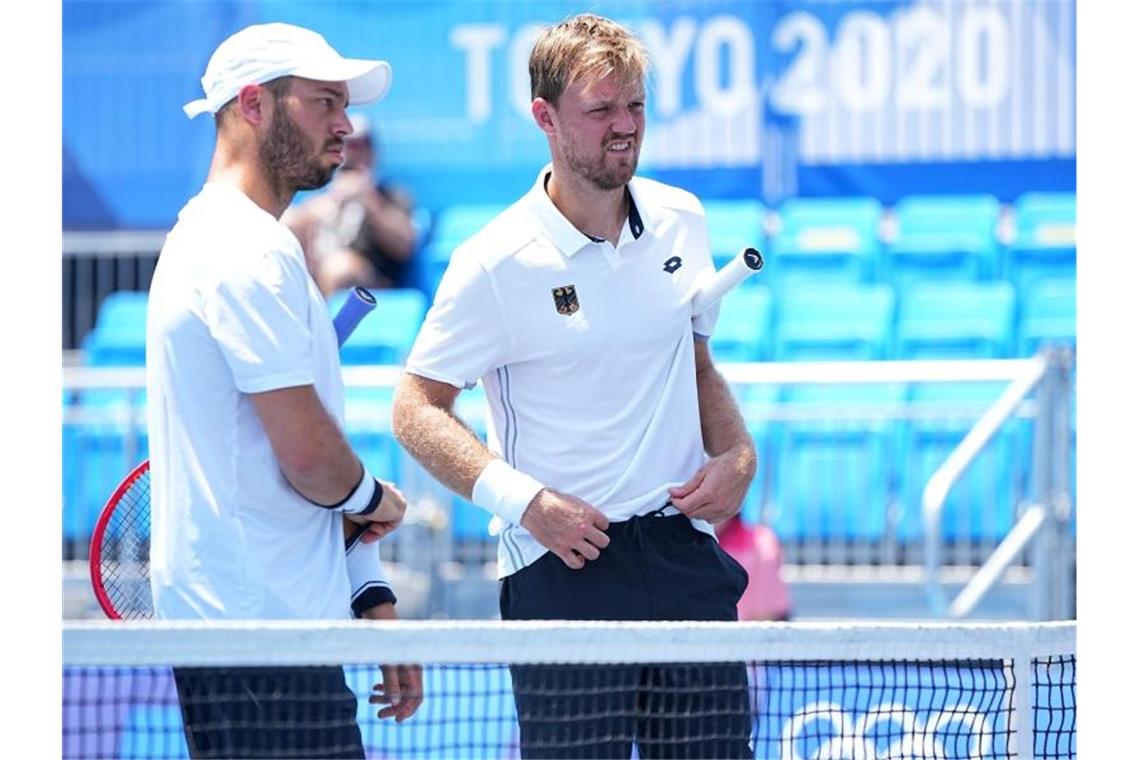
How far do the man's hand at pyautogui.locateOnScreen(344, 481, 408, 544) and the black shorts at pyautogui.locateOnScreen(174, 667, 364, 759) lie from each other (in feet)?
1.27

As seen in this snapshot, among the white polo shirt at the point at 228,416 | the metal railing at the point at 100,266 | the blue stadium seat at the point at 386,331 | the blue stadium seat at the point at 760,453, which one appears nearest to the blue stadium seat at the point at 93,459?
the blue stadium seat at the point at 386,331

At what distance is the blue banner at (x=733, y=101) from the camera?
10305mm

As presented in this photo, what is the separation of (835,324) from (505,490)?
17.4ft

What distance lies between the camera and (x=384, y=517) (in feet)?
12.3

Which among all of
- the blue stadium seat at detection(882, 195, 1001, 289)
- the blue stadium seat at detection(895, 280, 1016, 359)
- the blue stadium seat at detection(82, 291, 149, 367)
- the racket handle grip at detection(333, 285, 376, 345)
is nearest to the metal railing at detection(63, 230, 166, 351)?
the blue stadium seat at detection(82, 291, 149, 367)

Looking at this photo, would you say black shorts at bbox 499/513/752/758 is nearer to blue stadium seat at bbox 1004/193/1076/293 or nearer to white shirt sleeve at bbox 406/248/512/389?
white shirt sleeve at bbox 406/248/512/389

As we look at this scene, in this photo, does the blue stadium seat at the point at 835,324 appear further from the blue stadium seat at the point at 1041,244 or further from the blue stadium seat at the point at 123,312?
the blue stadium seat at the point at 123,312

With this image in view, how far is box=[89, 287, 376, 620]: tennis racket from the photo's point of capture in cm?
386

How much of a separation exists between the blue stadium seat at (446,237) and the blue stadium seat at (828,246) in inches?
63.4

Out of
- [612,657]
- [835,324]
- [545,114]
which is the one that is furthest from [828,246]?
[612,657]
